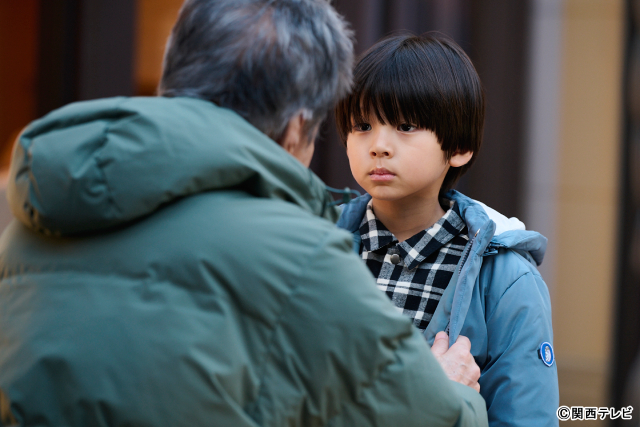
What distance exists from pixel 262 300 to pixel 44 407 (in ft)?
1.17

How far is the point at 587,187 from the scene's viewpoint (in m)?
5.45

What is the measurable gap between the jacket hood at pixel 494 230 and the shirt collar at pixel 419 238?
34 millimetres

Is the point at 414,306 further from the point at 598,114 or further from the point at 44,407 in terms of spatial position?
the point at 598,114

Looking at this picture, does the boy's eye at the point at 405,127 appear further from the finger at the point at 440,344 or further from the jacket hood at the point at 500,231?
the finger at the point at 440,344

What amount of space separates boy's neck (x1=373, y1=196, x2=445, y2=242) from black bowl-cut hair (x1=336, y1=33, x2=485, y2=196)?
0.49 ft

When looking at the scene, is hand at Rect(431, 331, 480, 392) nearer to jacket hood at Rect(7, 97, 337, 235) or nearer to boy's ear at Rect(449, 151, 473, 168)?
boy's ear at Rect(449, 151, 473, 168)

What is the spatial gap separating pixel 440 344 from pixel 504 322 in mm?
167

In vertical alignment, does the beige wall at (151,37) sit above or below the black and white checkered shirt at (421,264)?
above

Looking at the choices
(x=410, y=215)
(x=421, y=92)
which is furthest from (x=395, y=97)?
(x=410, y=215)

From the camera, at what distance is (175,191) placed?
3.62 ft

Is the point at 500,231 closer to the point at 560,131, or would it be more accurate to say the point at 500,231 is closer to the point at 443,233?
the point at 443,233

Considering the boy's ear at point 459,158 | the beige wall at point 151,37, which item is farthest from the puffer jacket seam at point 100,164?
the beige wall at point 151,37

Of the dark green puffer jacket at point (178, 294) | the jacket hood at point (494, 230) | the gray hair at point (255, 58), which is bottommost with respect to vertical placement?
the jacket hood at point (494, 230)

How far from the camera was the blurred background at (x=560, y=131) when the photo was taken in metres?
3.92
